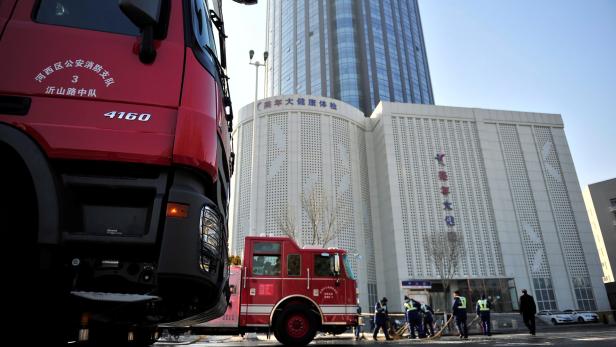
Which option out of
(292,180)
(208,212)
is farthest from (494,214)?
(208,212)

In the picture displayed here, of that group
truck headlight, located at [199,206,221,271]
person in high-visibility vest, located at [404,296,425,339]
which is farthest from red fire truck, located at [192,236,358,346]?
truck headlight, located at [199,206,221,271]

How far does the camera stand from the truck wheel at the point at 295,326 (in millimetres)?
9250

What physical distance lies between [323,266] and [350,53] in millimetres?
62754

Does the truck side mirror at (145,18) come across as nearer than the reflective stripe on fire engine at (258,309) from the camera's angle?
Yes

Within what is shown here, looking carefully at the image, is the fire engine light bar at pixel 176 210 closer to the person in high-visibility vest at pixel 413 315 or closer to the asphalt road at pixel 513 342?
the asphalt road at pixel 513 342

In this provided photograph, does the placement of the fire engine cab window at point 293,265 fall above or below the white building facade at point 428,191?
below

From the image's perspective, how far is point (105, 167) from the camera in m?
2.36

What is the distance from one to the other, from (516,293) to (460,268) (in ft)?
20.0

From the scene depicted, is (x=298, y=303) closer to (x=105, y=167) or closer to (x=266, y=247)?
→ (x=266, y=247)

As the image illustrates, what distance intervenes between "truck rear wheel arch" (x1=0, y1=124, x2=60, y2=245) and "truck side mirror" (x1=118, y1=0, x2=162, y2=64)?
36.2 inches

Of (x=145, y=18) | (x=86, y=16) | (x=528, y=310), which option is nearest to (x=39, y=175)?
(x=145, y=18)

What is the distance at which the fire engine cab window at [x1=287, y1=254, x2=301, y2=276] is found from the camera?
1027cm

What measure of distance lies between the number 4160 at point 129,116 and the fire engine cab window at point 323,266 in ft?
28.4

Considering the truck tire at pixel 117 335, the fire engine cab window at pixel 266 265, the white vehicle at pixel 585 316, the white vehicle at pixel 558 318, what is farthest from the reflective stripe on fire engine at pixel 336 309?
the white vehicle at pixel 585 316
